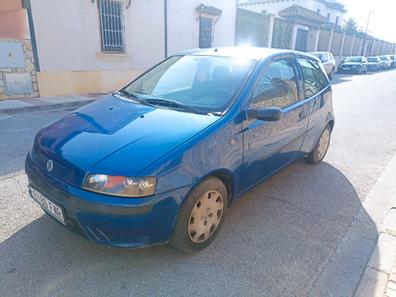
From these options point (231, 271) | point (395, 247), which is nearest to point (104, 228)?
point (231, 271)

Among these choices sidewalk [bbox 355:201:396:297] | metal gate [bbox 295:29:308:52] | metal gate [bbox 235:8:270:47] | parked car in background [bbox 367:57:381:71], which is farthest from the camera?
parked car in background [bbox 367:57:381:71]

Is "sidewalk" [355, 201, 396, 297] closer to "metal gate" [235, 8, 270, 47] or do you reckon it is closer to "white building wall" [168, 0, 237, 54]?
"white building wall" [168, 0, 237, 54]

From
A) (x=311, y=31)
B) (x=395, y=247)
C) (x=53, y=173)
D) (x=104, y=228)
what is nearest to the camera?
(x=104, y=228)

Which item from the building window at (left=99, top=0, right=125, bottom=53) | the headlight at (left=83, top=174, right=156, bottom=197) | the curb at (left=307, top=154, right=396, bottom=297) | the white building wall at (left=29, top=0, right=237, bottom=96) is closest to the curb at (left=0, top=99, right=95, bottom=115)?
the white building wall at (left=29, top=0, right=237, bottom=96)

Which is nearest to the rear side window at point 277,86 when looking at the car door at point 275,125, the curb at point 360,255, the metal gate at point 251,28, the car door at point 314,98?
the car door at point 275,125

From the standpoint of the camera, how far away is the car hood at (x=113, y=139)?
85.7 inches

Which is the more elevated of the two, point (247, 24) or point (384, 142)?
point (247, 24)

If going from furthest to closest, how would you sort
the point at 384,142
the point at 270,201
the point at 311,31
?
the point at 311,31, the point at 384,142, the point at 270,201

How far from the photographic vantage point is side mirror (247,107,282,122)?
108 inches

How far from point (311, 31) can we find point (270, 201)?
2606 centimetres

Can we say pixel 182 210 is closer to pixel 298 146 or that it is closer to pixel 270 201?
pixel 270 201

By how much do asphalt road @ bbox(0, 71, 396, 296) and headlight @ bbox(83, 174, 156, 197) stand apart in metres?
0.68

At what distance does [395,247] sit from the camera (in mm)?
2859

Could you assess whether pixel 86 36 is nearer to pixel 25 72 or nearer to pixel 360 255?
pixel 25 72
